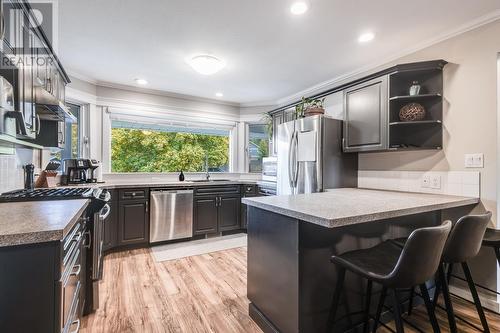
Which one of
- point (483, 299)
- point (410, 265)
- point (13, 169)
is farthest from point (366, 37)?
point (13, 169)

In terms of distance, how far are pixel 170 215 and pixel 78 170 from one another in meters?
1.34

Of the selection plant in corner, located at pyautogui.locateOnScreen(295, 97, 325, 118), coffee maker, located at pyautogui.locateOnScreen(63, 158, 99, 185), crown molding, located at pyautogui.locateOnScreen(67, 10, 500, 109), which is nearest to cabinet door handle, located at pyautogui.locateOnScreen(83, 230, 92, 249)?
coffee maker, located at pyautogui.locateOnScreen(63, 158, 99, 185)

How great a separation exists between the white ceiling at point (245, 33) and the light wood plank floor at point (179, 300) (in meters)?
2.47

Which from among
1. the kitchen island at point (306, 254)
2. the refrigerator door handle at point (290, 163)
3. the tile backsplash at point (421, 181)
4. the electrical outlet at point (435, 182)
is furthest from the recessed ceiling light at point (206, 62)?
the electrical outlet at point (435, 182)

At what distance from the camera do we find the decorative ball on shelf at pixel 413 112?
2402mm

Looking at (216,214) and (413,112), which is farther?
(216,214)

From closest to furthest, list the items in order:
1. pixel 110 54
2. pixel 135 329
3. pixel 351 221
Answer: pixel 351 221 → pixel 135 329 → pixel 110 54

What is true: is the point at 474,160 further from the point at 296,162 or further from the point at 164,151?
the point at 164,151

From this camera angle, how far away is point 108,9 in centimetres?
204

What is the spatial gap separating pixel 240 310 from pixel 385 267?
1252 mm

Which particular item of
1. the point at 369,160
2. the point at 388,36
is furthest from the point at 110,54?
the point at 369,160

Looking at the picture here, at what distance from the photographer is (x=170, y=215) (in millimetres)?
3689

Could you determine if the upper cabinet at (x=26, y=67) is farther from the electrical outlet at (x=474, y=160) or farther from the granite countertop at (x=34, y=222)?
the electrical outlet at (x=474, y=160)

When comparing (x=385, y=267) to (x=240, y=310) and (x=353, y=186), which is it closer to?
(x=240, y=310)
